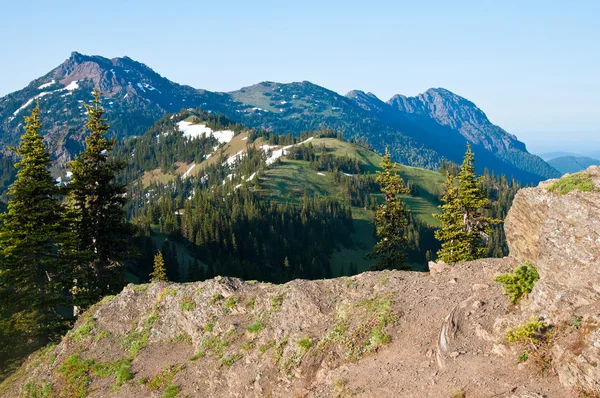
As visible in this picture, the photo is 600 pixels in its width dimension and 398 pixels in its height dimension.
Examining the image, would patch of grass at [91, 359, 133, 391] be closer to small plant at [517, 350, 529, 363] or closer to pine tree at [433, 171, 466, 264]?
small plant at [517, 350, 529, 363]

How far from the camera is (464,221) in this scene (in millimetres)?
41250

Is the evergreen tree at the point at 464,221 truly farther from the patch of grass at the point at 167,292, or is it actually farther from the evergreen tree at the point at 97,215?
the evergreen tree at the point at 97,215

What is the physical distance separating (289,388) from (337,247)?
164065mm

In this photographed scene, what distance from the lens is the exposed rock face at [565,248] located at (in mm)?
14219

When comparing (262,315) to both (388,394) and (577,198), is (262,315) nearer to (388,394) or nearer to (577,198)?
(388,394)

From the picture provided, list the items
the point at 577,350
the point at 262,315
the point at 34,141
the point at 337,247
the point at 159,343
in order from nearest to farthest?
the point at 577,350
the point at 262,315
the point at 159,343
the point at 34,141
the point at 337,247

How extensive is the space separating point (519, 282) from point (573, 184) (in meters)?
4.54

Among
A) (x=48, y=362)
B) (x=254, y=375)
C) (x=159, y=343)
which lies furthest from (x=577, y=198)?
(x=48, y=362)

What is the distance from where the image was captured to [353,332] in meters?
18.2

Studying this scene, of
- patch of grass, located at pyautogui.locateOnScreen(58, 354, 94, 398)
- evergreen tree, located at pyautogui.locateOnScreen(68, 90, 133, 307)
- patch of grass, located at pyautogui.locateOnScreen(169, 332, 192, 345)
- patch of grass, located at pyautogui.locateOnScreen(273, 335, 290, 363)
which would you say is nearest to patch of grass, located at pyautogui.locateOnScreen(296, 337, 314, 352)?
patch of grass, located at pyautogui.locateOnScreen(273, 335, 290, 363)

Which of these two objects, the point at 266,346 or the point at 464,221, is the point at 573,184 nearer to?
the point at 266,346

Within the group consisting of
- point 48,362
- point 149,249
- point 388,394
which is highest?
point 388,394

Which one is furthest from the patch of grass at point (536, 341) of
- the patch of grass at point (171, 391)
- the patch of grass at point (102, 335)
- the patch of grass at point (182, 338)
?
the patch of grass at point (102, 335)

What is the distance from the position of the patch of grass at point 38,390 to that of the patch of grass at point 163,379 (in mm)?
6323
